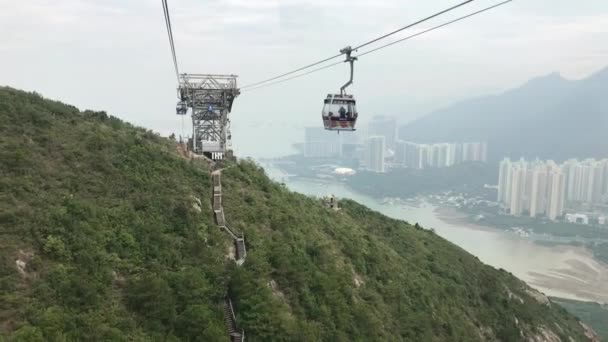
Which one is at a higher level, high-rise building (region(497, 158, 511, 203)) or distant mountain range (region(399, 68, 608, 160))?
distant mountain range (region(399, 68, 608, 160))

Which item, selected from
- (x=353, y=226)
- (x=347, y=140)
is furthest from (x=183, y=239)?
(x=347, y=140)

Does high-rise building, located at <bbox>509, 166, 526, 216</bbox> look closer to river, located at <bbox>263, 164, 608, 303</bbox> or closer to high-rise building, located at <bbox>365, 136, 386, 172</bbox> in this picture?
river, located at <bbox>263, 164, 608, 303</bbox>

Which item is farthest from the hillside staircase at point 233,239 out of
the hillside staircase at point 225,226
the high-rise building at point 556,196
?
the high-rise building at point 556,196

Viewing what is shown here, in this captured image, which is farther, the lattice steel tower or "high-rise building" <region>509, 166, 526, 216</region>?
"high-rise building" <region>509, 166, 526, 216</region>

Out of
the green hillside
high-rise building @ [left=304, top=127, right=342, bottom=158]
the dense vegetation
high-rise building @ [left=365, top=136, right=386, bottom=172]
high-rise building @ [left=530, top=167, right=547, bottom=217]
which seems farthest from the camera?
high-rise building @ [left=304, top=127, right=342, bottom=158]

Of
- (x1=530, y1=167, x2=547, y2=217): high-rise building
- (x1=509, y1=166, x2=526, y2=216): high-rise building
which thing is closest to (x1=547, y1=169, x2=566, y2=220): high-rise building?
(x1=530, y1=167, x2=547, y2=217): high-rise building

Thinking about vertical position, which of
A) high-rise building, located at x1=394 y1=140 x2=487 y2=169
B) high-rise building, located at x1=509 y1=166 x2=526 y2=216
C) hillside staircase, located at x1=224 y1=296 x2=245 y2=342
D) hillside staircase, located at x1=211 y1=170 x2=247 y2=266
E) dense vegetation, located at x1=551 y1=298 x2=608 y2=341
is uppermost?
hillside staircase, located at x1=211 y1=170 x2=247 y2=266

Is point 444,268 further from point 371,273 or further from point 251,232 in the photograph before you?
point 251,232
